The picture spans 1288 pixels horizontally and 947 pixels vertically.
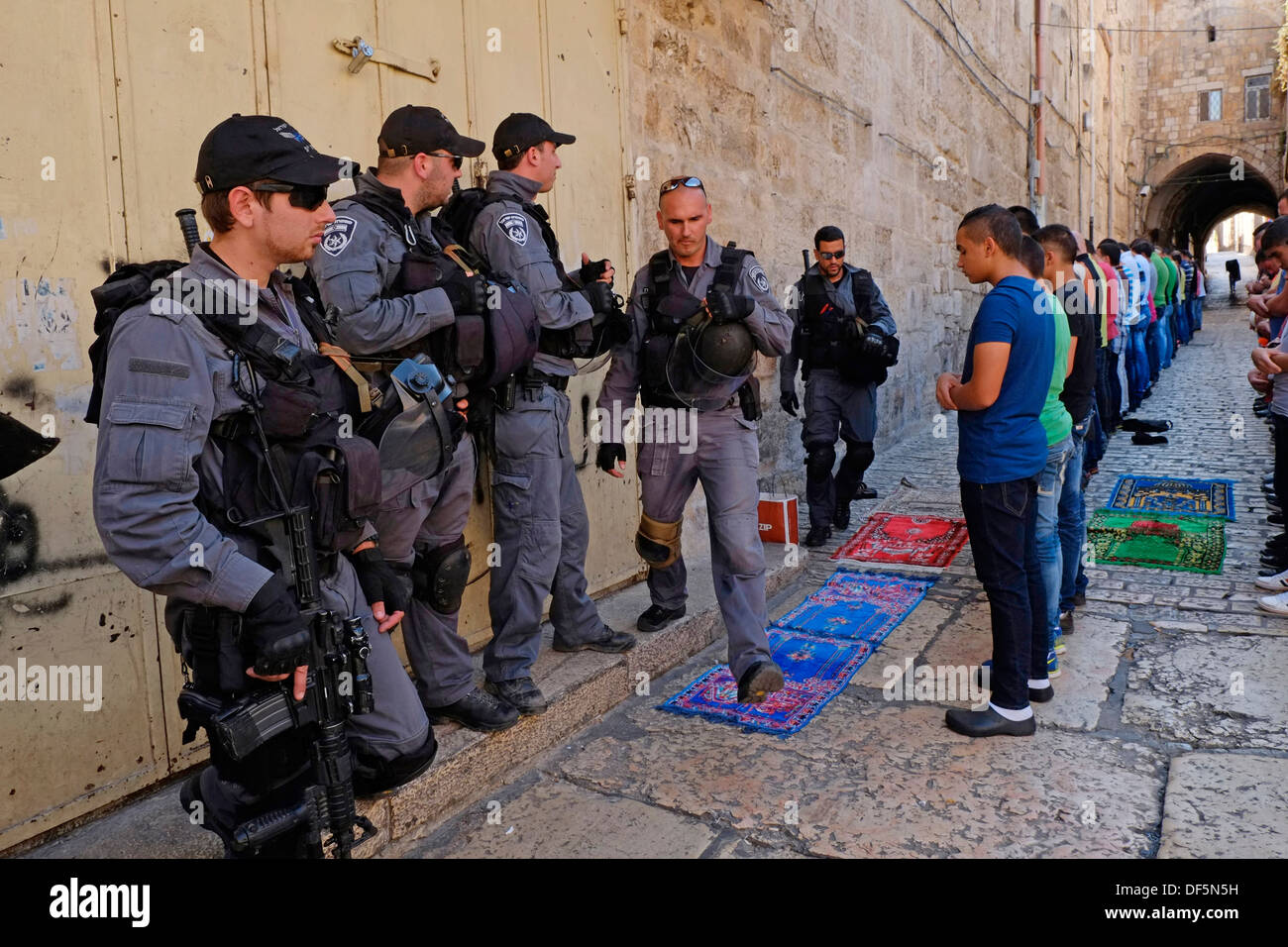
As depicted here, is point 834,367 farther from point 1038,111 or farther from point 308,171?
point 1038,111

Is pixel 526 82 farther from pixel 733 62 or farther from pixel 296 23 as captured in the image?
pixel 733 62

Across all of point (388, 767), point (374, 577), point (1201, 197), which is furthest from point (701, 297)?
point (1201, 197)

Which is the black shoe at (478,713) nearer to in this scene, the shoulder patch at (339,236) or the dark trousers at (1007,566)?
the shoulder patch at (339,236)

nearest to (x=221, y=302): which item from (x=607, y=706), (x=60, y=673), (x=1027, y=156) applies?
(x=60, y=673)

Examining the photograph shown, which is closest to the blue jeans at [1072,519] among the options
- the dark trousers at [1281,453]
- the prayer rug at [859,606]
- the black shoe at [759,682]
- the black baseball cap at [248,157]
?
the prayer rug at [859,606]

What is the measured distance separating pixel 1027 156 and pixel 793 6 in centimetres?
1027

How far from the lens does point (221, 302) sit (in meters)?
2.19

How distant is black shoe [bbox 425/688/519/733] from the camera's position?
339 cm

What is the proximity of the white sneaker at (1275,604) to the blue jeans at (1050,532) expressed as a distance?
62.5 inches

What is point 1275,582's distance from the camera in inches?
199

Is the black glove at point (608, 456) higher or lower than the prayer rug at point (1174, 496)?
higher

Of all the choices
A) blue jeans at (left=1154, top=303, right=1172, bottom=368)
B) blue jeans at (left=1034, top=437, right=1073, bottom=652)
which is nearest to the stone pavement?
blue jeans at (left=1034, top=437, right=1073, bottom=652)

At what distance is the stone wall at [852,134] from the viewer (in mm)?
5793

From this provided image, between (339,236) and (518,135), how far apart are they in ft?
2.92
